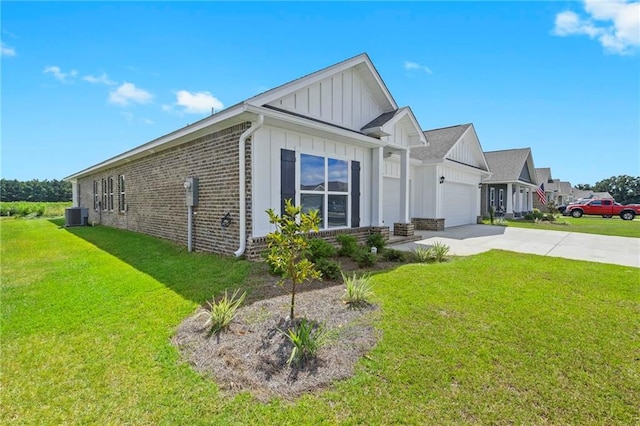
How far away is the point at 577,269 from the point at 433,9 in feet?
25.0

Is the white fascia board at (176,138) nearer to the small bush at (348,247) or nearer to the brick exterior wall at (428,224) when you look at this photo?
the small bush at (348,247)

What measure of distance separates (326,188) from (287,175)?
4.70 feet

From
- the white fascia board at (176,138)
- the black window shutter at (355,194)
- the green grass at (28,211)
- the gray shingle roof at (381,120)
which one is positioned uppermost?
the gray shingle roof at (381,120)

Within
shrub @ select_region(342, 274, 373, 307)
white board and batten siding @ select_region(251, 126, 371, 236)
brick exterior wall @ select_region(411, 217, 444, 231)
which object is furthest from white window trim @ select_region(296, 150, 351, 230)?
brick exterior wall @ select_region(411, 217, 444, 231)

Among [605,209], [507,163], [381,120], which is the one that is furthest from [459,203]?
[605,209]

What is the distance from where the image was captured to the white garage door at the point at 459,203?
16.0 m

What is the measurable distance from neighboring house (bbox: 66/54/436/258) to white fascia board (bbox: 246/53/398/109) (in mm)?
26

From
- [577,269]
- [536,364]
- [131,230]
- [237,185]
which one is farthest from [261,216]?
[131,230]

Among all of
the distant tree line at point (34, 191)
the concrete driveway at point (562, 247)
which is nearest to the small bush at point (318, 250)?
the concrete driveway at point (562, 247)

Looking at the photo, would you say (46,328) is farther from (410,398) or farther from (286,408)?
(410,398)

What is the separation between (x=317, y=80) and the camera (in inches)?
321

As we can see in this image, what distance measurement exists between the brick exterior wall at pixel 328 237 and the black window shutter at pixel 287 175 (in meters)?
0.96

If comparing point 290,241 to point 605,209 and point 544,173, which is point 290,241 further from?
point 544,173

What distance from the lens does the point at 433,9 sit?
882 cm
